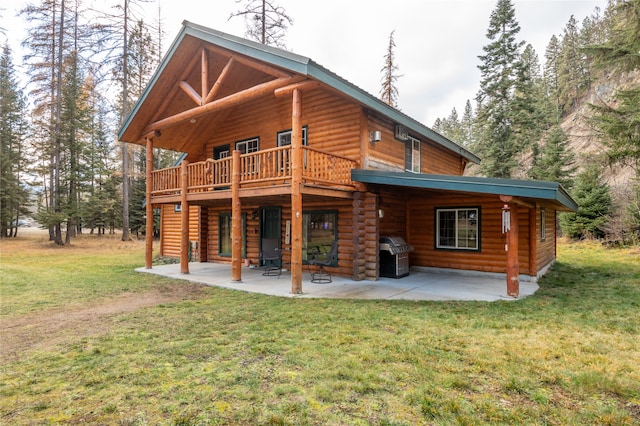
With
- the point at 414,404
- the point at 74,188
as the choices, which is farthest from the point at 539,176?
the point at 74,188

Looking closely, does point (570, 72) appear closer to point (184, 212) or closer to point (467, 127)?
point (467, 127)

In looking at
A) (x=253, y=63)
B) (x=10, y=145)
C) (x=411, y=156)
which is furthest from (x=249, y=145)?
(x=10, y=145)

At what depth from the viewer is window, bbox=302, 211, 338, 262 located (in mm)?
9562

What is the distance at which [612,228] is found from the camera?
15828mm

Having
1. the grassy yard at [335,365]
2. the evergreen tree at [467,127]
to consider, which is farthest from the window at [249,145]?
the evergreen tree at [467,127]

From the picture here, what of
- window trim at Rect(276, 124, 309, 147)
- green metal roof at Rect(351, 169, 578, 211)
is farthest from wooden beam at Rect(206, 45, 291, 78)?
green metal roof at Rect(351, 169, 578, 211)

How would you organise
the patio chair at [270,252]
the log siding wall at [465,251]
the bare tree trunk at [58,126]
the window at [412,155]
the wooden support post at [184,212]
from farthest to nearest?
the bare tree trunk at [58,126] → the window at [412,155] → the wooden support post at [184,212] → the patio chair at [270,252] → the log siding wall at [465,251]

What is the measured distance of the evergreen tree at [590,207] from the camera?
54.6 ft

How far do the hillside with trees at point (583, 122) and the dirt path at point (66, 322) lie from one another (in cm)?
1268

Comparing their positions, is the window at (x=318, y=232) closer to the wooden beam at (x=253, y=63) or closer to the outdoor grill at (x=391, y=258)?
the outdoor grill at (x=391, y=258)

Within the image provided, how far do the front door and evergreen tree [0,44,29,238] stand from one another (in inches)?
824

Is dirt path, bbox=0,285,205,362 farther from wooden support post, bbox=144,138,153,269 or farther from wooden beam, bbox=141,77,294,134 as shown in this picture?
wooden beam, bbox=141,77,294,134

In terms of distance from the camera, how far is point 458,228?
10.0 m

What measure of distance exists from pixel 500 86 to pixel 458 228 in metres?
16.1
